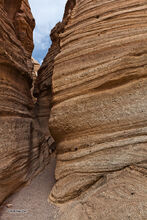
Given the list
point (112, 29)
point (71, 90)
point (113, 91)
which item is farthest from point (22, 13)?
point (113, 91)

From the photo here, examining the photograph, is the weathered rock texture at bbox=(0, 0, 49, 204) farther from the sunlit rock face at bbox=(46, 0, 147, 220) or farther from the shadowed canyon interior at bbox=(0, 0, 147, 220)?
the sunlit rock face at bbox=(46, 0, 147, 220)

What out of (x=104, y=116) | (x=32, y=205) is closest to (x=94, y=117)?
(x=104, y=116)

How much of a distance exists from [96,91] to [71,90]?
593 mm

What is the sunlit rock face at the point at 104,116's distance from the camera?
2486 millimetres

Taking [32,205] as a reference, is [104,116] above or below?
above

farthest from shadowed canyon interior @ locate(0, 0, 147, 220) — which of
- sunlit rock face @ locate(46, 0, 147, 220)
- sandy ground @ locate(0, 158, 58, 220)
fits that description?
sandy ground @ locate(0, 158, 58, 220)

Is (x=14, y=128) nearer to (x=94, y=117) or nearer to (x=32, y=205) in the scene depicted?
(x=32, y=205)

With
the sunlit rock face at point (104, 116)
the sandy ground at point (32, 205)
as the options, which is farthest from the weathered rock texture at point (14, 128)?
the sunlit rock face at point (104, 116)

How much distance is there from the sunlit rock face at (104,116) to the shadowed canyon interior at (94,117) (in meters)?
0.01

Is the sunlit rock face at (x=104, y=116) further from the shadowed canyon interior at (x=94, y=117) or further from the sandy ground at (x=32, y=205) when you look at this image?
the sandy ground at (x=32, y=205)

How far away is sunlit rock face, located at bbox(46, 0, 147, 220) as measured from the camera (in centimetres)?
249

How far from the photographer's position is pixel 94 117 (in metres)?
3.26

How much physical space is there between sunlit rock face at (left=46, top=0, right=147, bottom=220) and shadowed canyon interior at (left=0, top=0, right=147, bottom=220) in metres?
0.01

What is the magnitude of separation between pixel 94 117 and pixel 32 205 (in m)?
2.18
